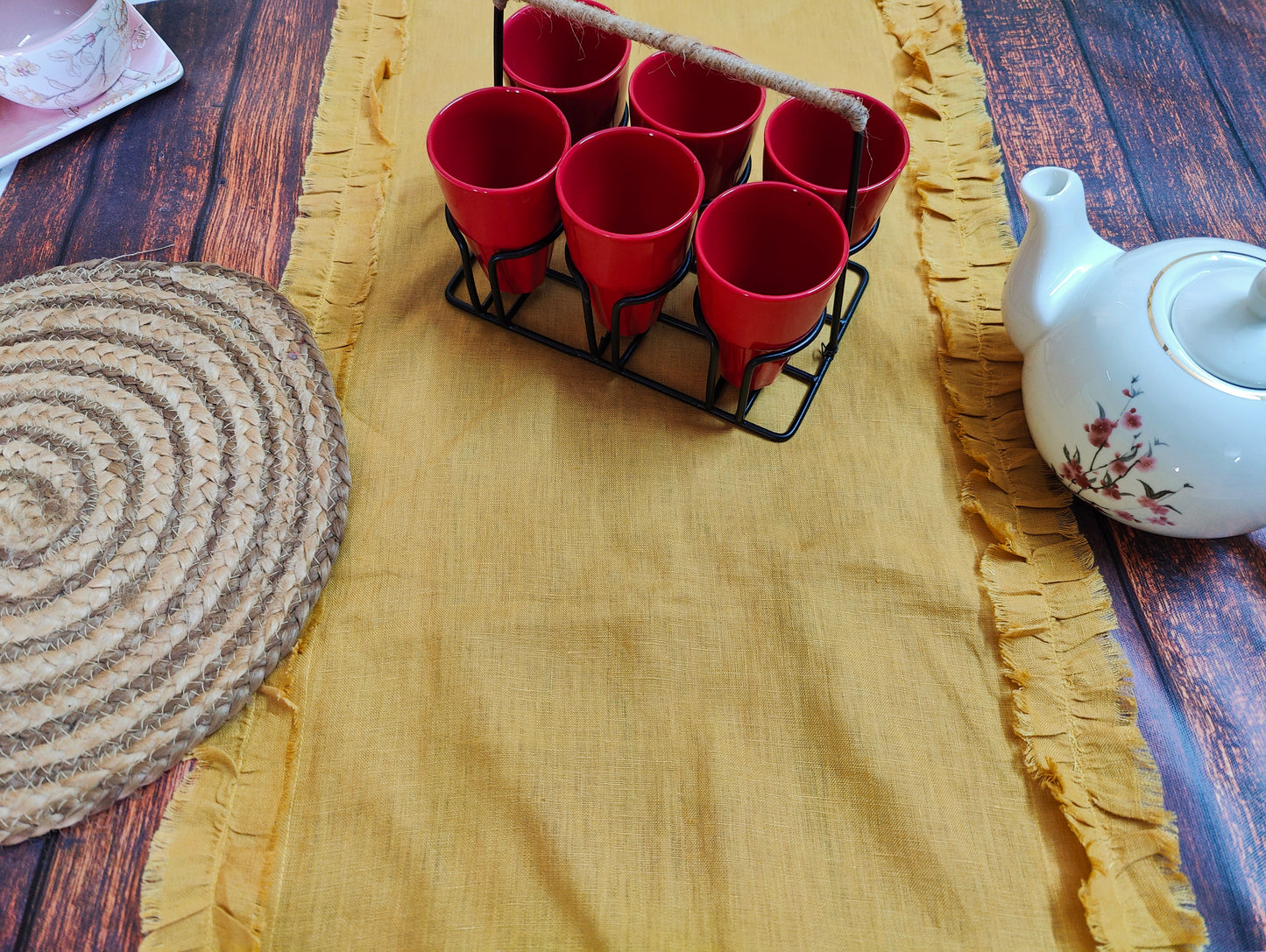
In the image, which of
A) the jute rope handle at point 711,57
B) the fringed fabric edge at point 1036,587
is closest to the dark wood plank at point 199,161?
the jute rope handle at point 711,57

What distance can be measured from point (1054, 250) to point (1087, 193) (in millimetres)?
226

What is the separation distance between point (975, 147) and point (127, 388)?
0.65 meters

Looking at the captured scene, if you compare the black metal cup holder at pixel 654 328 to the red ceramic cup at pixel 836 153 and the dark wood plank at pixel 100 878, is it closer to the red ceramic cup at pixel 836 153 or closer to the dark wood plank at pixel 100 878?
the red ceramic cup at pixel 836 153

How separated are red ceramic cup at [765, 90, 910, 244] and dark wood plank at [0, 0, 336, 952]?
38 centimetres

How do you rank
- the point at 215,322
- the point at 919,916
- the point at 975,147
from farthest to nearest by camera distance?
the point at 975,147
the point at 215,322
the point at 919,916

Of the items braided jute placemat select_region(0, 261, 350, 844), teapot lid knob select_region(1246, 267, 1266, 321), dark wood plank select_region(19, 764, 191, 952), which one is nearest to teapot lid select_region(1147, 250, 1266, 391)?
teapot lid knob select_region(1246, 267, 1266, 321)

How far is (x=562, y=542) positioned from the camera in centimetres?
50

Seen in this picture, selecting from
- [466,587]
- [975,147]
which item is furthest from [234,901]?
[975,147]

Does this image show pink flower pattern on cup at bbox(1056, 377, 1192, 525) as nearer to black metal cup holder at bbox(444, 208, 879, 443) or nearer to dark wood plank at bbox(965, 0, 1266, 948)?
dark wood plank at bbox(965, 0, 1266, 948)

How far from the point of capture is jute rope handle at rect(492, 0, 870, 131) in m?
0.41

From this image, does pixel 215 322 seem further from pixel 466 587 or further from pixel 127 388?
pixel 466 587

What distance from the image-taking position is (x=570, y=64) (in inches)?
22.2

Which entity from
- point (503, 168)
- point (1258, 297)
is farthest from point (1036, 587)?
point (503, 168)

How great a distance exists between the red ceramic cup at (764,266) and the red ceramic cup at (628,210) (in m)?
0.02
